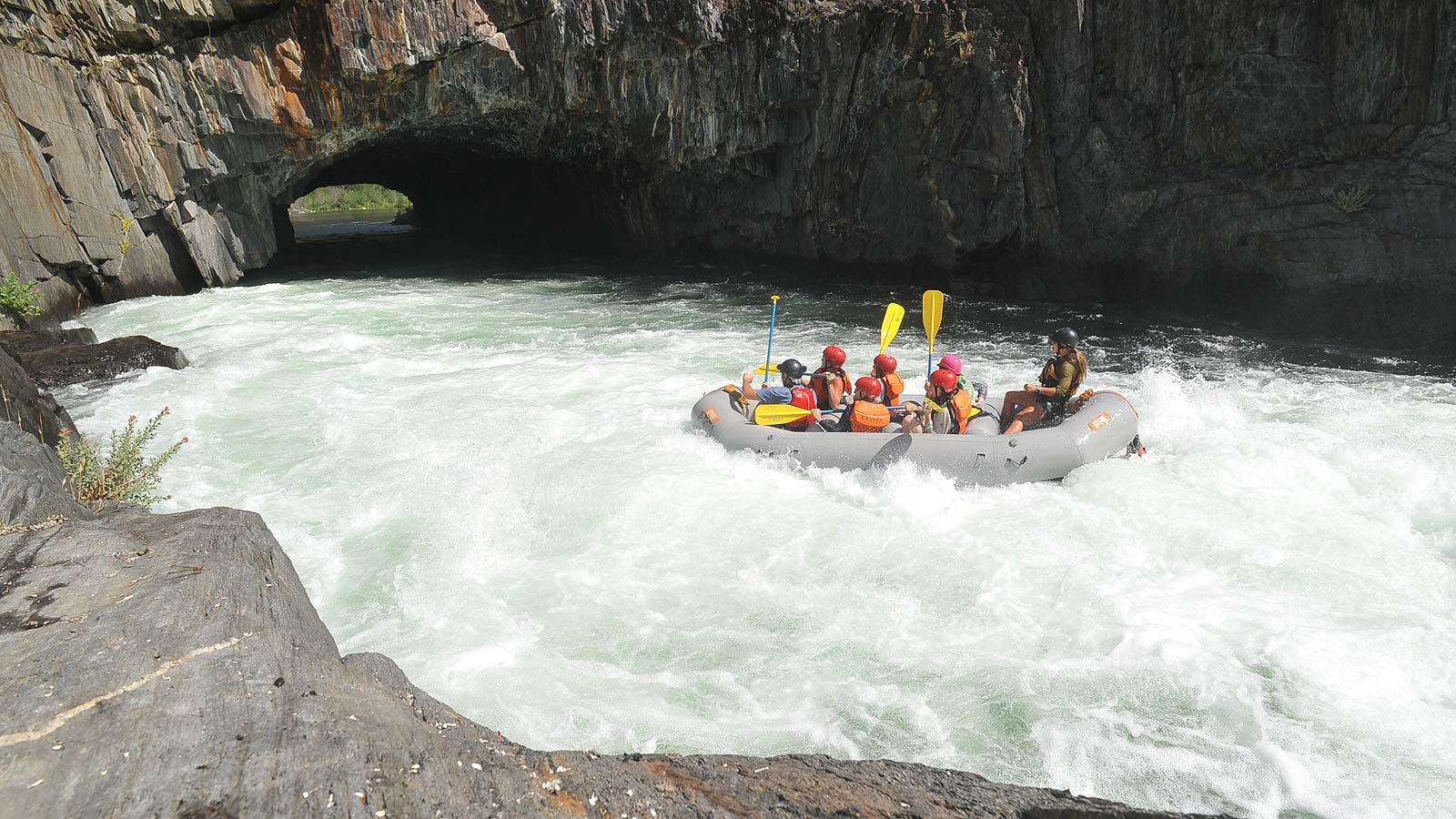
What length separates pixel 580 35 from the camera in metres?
14.7

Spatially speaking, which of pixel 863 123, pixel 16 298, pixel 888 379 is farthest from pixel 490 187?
pixel 888 379

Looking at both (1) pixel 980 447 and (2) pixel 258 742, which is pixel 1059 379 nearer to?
(1) pixel 980 447

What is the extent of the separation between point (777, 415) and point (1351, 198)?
8782 mm

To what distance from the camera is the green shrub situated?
10.9 m

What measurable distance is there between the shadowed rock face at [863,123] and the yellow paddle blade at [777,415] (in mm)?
7802

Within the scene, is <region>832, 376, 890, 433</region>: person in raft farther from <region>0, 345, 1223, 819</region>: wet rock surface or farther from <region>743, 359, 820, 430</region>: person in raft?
<region>0, 345, 1223, 819</region>: wet rock surface

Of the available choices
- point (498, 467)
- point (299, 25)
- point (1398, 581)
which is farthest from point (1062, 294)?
point (299, 25)

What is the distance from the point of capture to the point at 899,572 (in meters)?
5.66

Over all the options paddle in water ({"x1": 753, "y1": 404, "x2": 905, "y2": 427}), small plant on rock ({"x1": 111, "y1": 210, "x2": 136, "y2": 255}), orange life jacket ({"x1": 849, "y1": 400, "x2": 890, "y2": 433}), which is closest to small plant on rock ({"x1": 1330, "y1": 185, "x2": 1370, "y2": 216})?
orange life jacket ({"x1": 849, "y1": 400, "x2": 890, "y2": 433})

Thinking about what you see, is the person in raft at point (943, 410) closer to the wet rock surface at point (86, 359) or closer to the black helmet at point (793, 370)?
the black helmet at point (793, 370)

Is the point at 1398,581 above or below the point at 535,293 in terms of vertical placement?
A: below

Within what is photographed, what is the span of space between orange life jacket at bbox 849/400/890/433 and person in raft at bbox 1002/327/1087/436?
116 centimetres

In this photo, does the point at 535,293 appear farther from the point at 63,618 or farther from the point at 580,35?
the point at 63,618

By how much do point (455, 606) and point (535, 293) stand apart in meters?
11.4
